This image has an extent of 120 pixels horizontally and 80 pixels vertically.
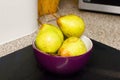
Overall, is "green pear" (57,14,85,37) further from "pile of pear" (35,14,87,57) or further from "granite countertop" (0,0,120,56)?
"granite countertop" (0,0,120,56)

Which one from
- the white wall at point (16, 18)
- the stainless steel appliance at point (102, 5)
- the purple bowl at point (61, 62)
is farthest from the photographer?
the stainless steel appliance at point (102, 5)

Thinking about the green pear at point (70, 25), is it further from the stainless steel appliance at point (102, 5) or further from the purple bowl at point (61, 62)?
the stainless steel appliance at point (102, 5)

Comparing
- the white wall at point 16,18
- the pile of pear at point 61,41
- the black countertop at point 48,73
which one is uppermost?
the pile of pear at point 61,41

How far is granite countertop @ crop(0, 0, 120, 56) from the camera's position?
2.41 ft

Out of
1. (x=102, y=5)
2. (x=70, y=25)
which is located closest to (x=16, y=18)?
(x=70, y=25)

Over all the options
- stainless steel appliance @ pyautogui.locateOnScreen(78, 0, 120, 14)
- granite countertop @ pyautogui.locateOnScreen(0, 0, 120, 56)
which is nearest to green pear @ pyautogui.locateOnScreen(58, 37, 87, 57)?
granite countertop @ pyautogui.locateOnScreen(0, 0, 120, 56)

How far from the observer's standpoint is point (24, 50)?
0.68 meters

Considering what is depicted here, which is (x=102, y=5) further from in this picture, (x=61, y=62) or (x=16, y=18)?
(x=61, y=62)

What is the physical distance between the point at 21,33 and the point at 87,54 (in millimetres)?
311

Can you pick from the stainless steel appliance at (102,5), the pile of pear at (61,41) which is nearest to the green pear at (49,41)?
the pile of pear at (61,41)

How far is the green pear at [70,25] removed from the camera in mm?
564

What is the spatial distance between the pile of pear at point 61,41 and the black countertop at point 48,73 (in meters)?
0.07

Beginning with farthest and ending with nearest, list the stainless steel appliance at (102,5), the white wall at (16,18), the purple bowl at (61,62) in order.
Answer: the stainless steel appliance at (102,5)
the white wall at (16,18)
the purple bowl at (61,62)

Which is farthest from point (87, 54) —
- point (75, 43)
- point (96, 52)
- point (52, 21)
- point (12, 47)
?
point (52, 21)
